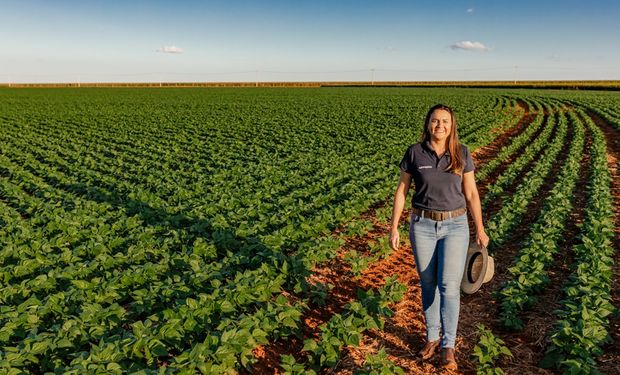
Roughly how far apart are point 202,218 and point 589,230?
7264 millimetres

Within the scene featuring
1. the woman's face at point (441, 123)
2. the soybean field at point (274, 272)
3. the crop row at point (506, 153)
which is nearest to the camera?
the woman's face at point (441, 123)

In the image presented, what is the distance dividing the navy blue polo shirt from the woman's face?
0.60 ft

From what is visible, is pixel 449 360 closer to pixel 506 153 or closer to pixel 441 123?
pixel 441 123

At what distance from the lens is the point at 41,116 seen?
35969 millimetres

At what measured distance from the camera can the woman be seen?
4.14 m

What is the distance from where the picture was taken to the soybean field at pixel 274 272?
4.54 metres

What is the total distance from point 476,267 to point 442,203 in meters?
0.92

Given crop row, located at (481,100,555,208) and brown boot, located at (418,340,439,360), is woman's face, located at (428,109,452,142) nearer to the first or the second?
brown boot, located at (418,340,439,360)

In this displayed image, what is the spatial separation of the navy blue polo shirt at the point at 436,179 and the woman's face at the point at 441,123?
0.18 metres

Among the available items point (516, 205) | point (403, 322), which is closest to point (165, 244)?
point (403, 322)

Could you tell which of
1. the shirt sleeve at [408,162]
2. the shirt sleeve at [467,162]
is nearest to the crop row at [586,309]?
the shirt sleeve at [467,162]

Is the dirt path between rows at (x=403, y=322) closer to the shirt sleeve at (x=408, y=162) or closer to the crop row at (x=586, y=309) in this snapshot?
the crop row at (x=586, y=309)

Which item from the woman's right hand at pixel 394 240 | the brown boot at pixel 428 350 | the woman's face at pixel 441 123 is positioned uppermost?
the woman's face at pixel 441 123

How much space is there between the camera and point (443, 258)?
167 inches
